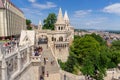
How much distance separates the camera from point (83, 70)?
117 feet

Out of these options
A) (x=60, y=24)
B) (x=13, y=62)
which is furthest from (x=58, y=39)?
(x=13, y=62)

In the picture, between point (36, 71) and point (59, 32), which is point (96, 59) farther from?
point (36, 71)

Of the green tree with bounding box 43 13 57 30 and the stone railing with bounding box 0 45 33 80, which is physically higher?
the green tree with bounding box 43 13 57 30

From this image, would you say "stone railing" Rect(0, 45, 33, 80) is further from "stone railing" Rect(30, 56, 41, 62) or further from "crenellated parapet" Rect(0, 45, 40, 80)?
"stone railing" Rect(30, 56, 41, 62)

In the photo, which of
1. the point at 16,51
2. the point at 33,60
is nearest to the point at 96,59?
the point at 33,60

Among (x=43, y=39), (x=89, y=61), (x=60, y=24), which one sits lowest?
(x=89, y=61)

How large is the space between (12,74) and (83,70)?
78.0 feet

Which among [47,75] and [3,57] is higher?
[3,57]

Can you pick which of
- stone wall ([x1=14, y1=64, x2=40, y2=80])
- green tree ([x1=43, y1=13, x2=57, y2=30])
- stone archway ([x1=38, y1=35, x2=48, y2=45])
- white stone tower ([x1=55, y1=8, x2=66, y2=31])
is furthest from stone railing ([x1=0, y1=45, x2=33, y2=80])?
green tree ([x1=43, y1=13, x2=57, y2=30])

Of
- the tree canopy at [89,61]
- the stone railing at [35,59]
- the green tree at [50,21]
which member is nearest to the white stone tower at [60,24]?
the tree canopy at [89,61]

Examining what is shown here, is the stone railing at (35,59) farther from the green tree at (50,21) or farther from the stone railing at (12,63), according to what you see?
the green tree at (50,21)

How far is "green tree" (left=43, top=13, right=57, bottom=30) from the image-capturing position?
186ft

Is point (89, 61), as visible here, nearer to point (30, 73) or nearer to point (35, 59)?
point (35, 59)

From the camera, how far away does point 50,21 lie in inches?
2272
